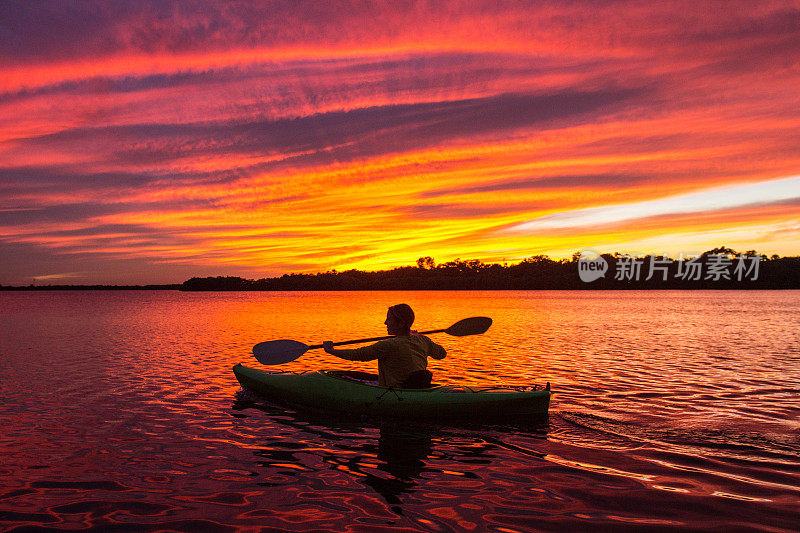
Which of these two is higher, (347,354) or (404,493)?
(347,354)

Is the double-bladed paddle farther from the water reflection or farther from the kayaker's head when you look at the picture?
the kayaker's head

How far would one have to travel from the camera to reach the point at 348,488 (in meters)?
6.28

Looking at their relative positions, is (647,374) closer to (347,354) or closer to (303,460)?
(347,354)

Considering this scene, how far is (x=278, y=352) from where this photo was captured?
36.7 feet

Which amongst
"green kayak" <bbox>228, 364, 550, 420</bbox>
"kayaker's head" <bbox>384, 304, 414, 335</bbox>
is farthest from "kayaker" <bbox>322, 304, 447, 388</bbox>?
"green kayak" <bbox>228, 364, 550, 420</bbox>

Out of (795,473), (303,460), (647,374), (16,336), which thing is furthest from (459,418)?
(16,336)

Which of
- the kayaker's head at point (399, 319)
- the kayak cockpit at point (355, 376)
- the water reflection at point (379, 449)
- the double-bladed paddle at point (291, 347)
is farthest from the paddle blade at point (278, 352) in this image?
the kayaker's head at point (399, 319)

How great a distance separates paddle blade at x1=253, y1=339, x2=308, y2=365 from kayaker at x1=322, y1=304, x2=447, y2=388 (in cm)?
197

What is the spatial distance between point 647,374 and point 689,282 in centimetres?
16755

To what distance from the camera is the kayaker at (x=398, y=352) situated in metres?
8.95

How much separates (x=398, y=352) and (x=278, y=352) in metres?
3.18

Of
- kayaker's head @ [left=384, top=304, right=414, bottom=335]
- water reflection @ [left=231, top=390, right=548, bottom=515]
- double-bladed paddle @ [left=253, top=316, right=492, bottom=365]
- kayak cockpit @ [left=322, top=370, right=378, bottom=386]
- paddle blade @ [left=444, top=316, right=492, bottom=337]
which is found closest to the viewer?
water reflection @ [left=231, top=390, right=548, bottom=515]

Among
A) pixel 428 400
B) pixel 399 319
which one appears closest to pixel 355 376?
pixel 428 400

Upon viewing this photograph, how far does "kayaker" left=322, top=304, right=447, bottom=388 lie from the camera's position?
8945mm
